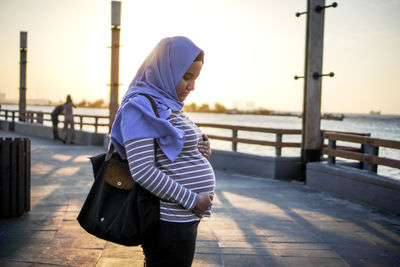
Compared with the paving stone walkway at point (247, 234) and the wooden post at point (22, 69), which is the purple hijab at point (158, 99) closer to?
the paving stone walkway at point (247, 234)

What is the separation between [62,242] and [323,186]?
174 inches

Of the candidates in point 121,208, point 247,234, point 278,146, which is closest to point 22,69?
point 278,146

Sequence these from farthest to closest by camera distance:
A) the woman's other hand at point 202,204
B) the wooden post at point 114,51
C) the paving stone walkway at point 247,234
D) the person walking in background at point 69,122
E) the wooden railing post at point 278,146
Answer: the person walking in background at point 69,122
the wooden post at point 114,51
the wooden railing post at point 278,146
the paving stone walkway at point 247,234
the woman's other hand at point 202,204

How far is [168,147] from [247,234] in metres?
2.63

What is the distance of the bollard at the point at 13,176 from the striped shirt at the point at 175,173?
10.0 ft

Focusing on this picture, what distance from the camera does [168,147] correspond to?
1.42 m

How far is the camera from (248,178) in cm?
734

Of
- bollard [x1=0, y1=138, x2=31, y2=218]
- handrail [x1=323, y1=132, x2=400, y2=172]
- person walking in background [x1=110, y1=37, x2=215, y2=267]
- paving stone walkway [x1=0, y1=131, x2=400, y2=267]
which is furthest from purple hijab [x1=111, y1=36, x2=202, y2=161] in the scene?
handrail [x1=323, y1=132, x2=400, y2=172]

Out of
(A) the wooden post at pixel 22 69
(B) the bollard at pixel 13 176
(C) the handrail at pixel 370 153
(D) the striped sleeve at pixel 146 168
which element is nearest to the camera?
(D) the striped sleeve at pixel 146 168

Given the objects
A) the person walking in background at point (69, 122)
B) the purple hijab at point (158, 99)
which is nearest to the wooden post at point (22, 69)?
the person walking in background at point (69, 122)

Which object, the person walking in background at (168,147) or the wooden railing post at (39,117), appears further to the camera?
the wooden railing post at (39,117)

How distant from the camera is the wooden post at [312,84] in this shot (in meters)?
6.77

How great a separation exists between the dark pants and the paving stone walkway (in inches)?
62.5

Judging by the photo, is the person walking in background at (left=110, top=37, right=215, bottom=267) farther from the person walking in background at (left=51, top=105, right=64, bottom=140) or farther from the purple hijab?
the person walking in background at (left=51, top=105, right=64, bottom=140)
